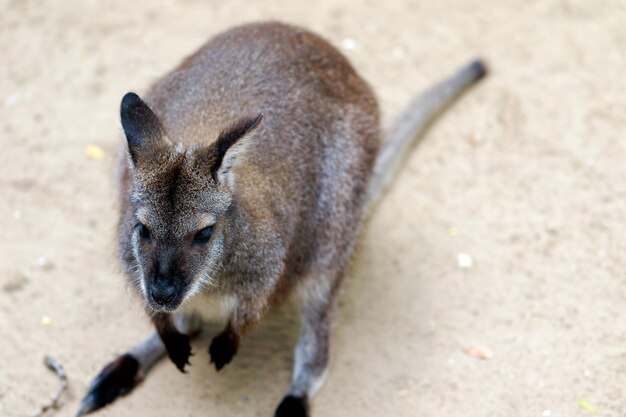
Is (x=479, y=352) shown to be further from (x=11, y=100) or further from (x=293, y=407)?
(x=11, y=100)

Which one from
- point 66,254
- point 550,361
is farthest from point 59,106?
point 550,361

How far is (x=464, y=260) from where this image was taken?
600cm

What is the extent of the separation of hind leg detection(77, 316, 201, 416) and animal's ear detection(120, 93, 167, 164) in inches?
54.4

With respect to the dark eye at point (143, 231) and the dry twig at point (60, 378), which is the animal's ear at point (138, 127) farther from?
the dry twig at point (60, 378)

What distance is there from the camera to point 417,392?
519 centimetres

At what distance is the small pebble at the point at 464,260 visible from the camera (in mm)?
5973

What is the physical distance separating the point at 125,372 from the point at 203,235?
1.36 meters

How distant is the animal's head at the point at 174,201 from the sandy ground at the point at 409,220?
941 mm

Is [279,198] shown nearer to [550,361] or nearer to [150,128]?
[150,128]

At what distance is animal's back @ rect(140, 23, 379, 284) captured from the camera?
490 cm

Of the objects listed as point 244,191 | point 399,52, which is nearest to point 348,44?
point 399,52

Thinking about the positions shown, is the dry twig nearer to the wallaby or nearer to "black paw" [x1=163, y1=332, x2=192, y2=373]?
the wallaby

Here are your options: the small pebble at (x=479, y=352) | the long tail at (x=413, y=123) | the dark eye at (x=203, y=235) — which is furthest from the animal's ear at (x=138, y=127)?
the small pebble at (x=479, y=352)

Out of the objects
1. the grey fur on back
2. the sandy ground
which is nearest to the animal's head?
the grey fur on back
